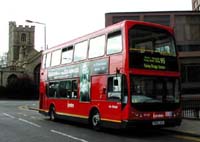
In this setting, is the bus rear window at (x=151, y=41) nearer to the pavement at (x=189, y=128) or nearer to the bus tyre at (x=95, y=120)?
the pavement at (x=189, y=128)

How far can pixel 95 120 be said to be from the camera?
17.1 m

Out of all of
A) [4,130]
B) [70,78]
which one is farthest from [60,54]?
[4,130]

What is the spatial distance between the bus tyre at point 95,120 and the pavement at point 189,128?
109 inches

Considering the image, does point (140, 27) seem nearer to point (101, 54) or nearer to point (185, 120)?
point (101, 54)

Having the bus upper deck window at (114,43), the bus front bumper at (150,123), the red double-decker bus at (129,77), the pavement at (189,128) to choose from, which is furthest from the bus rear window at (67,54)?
the bus front bumper at (150,123)

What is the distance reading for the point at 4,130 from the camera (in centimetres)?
1692

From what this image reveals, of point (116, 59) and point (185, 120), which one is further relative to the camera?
point (185, 120)

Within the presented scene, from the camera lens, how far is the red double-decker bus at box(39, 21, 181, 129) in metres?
14.7

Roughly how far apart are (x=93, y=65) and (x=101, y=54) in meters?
0.83

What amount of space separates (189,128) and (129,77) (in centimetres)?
352

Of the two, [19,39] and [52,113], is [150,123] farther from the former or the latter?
[19,39]

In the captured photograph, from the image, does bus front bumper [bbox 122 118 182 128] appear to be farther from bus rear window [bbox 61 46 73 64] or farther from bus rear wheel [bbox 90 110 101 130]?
bus rear window [bbox 61 46 73 64]

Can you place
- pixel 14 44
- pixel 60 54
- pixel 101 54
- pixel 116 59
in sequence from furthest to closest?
pixel 14 44, pixel 60 54, pixel 101 54, pixel 116 59

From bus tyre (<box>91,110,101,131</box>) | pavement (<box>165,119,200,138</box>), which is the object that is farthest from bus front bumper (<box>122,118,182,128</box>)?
bus tyre (<box>91,110,101,131</box>)
